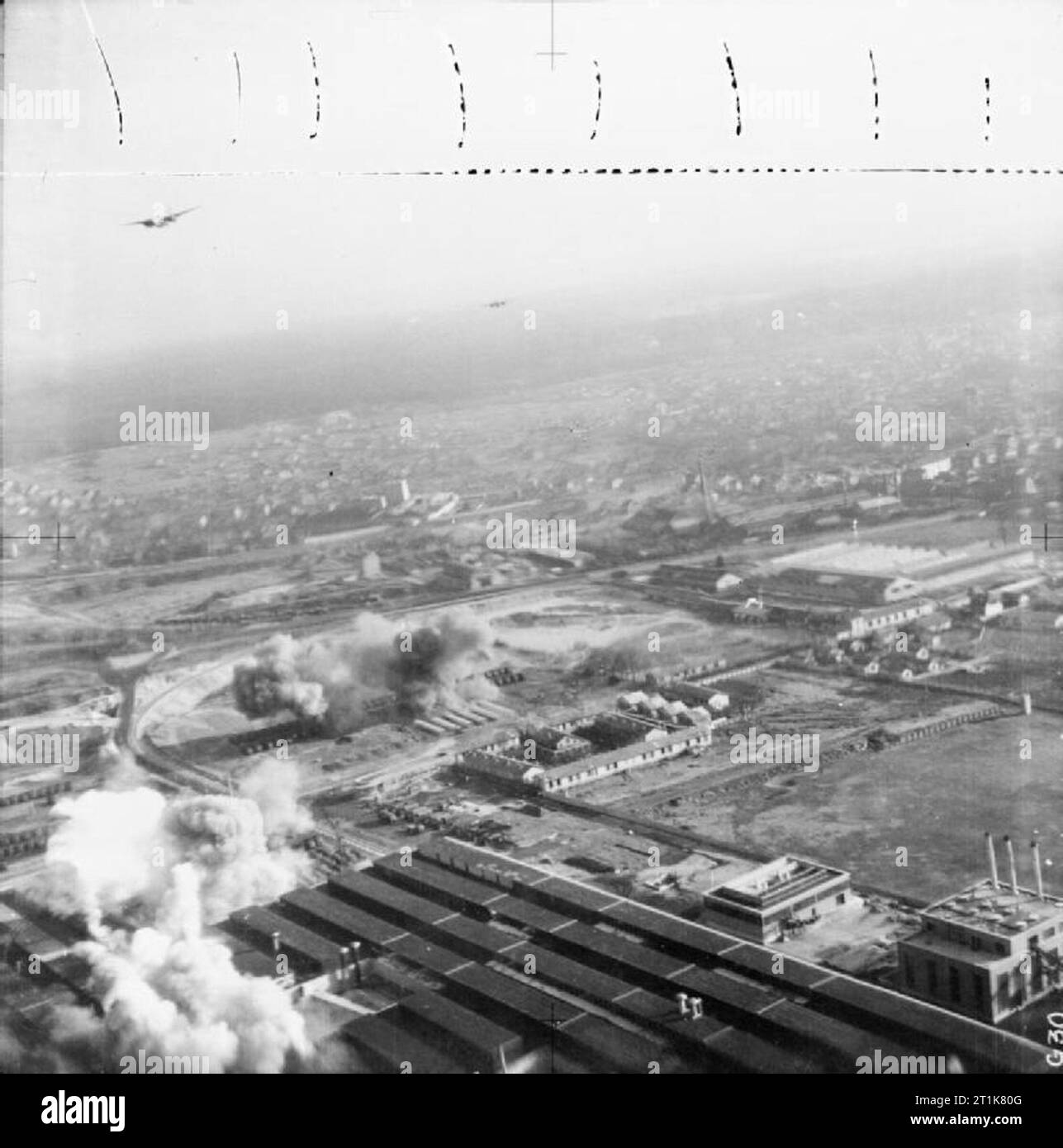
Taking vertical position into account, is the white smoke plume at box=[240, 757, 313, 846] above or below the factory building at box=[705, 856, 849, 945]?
above

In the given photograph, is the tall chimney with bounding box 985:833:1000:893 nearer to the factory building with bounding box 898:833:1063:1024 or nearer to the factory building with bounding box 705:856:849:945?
the factory building with bounding box 898:833:1063:1024

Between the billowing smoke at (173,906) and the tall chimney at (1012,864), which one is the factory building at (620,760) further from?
the tall chimney at (1012,864)

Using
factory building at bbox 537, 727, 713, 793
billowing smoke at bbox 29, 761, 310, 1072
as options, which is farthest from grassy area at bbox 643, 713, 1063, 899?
billowing smoke at bbox 29, 761, 310, 1072

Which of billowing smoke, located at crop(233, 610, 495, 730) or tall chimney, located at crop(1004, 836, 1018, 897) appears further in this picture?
billowing smoke, located at crop(233, 610, 495, 730)

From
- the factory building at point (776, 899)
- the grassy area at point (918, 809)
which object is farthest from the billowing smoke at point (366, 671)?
the factory building at point (776, 899)

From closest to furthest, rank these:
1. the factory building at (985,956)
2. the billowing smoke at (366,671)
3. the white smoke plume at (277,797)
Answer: the factory building at (985,956) → the white smoke plume at (277,797) → the billowing smoke at (366,671)
